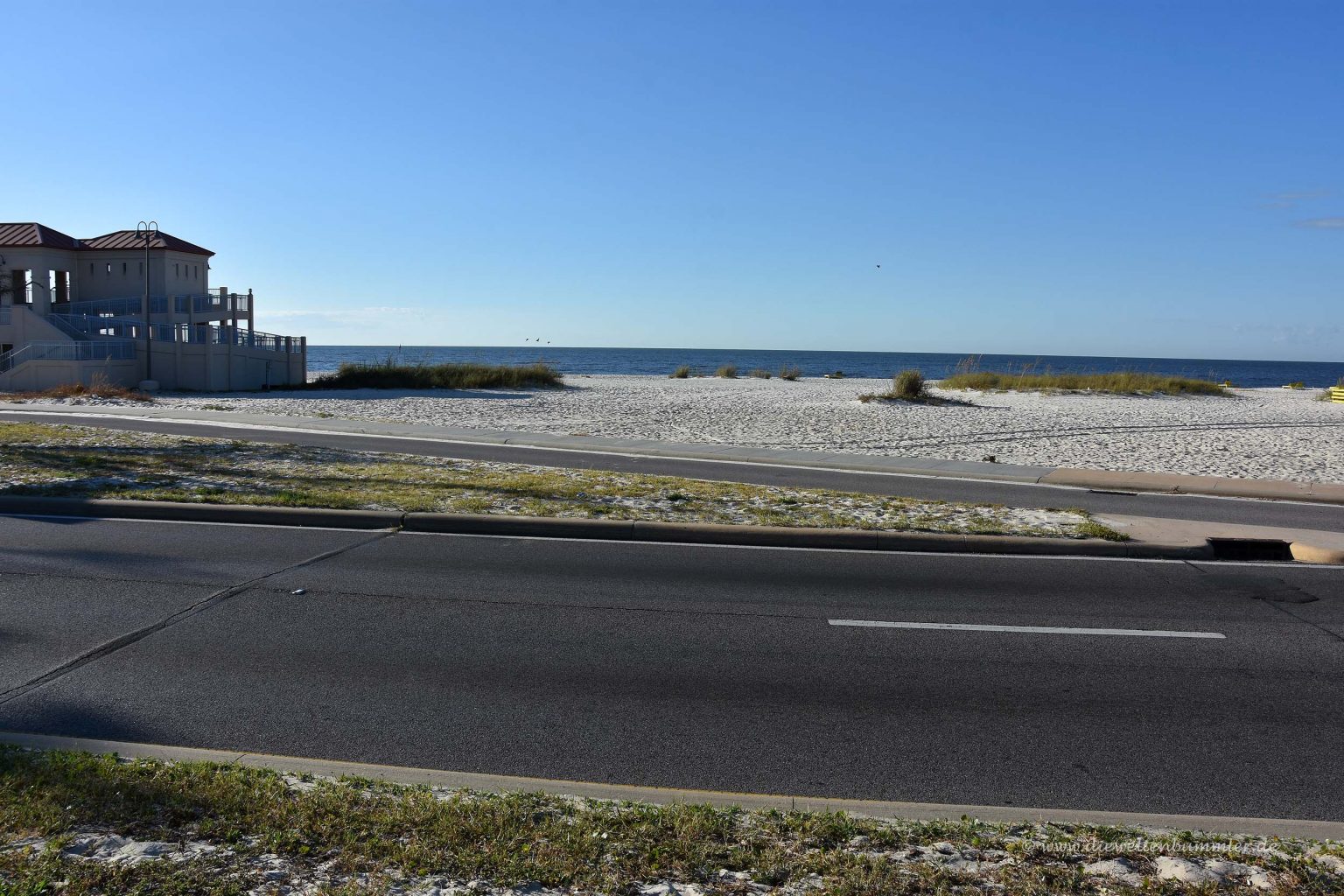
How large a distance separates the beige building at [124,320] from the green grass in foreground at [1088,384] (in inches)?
1243

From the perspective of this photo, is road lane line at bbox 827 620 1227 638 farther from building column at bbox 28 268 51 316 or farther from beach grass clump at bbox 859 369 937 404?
building column at bbox 28 268 51 316

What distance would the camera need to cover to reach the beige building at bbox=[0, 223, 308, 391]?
40.2 m

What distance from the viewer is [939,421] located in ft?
104

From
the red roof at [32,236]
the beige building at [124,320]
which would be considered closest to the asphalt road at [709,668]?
the beige building at [124,320]

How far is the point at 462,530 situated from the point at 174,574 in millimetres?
3241

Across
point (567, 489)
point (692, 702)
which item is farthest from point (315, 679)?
point (567, 489)

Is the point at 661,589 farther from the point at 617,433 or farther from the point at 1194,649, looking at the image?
the point at 617,433

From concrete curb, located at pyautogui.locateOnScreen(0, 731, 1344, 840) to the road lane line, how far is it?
3.22 m

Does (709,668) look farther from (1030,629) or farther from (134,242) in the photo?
(134,242)

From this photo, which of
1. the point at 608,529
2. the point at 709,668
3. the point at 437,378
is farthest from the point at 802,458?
the point at 437,378

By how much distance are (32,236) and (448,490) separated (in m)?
41.3

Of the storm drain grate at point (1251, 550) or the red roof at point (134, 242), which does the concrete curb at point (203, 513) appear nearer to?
the storm drain grate at point (1251, 550)

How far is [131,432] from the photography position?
2150 cm

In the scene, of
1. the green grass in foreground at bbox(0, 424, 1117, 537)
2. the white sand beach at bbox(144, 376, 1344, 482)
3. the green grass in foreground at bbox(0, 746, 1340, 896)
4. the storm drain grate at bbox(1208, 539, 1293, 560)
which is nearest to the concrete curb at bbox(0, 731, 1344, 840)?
the green grass in foreground at bbox(0, 746, 1340, 896)
